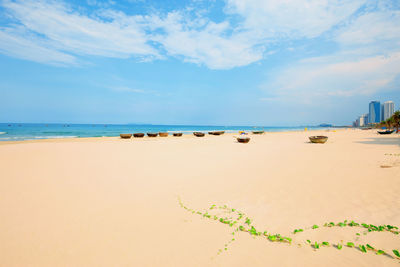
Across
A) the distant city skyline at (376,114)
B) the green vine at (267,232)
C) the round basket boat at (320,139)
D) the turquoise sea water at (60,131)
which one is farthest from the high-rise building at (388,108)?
the green vine at (267,232)

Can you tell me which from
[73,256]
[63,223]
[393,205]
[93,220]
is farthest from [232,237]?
[393,205]

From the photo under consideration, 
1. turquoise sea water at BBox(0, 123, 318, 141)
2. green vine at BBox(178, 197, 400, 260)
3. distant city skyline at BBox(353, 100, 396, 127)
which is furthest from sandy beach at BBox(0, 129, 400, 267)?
distant city skyline at BBox(353, 100, 396, 127)

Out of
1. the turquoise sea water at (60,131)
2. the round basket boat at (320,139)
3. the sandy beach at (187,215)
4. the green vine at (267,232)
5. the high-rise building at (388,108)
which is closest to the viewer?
the sandy beach at (187,215)

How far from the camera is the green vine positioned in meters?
3.06

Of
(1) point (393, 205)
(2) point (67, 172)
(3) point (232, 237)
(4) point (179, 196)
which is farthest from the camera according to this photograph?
(2) point (67, 172)

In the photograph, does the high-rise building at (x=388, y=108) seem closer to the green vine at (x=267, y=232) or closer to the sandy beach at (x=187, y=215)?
the sandy beach at (x=187, y=215)

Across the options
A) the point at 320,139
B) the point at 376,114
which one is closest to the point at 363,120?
the point at 376,114

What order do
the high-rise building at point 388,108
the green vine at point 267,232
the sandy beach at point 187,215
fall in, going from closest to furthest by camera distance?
the sandy beach at point 187,215, the green vine at point 267,232, the high-rise building at point 388,108

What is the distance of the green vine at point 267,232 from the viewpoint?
3059mm

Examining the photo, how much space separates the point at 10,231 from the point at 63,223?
2.82 ft

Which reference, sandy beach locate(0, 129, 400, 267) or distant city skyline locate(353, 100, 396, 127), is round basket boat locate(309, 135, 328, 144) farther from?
distant city skyline locate(353, 100, 396, 127)

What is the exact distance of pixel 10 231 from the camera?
3.65 m

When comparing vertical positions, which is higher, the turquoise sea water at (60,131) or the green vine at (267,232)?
the turquoise sea water at (60,131)

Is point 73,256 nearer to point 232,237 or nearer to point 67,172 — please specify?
point 232,237
